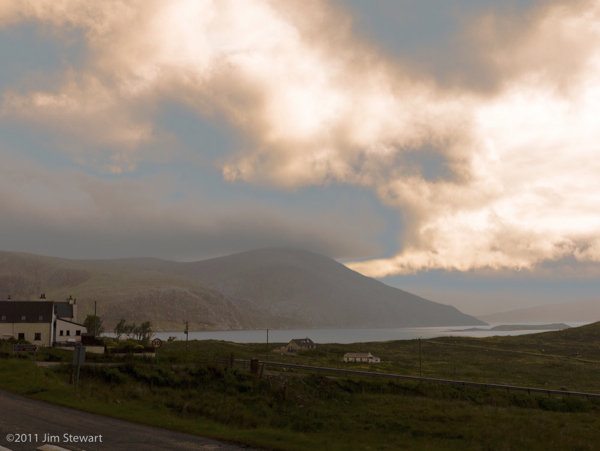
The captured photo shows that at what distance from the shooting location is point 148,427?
2331cm

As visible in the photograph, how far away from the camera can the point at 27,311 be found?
105812 millimetres

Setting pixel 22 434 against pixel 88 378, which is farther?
pixel 88 378

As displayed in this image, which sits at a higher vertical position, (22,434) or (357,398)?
(22,434)

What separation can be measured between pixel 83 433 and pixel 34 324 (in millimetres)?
98550

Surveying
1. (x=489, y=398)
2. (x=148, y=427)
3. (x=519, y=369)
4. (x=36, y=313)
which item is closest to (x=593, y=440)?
(x=489, y=398)

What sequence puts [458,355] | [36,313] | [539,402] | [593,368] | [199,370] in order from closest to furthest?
[199,370]
[539,402]
[36,313]
[593,368]
[458,355]

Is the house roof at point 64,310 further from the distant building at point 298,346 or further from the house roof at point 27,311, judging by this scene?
the distant building at point 298,346

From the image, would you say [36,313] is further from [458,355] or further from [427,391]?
[458,355]

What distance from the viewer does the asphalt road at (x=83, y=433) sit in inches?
724

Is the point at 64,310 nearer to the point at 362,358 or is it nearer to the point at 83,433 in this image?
the point at 362,358

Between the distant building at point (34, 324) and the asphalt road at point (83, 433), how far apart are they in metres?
87.5

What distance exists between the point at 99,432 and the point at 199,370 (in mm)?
33242

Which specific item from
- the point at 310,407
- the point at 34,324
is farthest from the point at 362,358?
the point at 34,324

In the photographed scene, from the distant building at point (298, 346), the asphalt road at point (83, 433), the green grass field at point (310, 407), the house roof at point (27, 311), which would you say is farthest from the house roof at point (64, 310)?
the asphalt road at point (83, 433)
